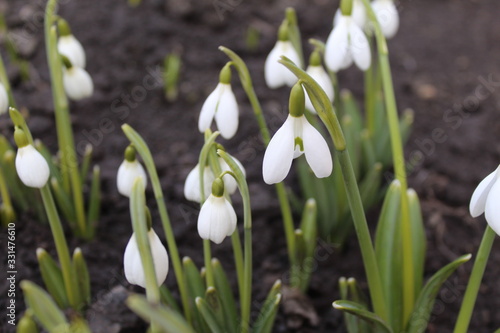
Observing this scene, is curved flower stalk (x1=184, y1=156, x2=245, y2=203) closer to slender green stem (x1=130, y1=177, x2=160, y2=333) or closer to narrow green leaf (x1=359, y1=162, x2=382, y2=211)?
slender green stem (x1=130, y1=177, x2=160, y2=333)

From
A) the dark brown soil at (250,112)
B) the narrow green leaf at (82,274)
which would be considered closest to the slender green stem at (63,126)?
the dark brown soil at (250,112)

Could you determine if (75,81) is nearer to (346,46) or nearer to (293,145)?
(346,46)

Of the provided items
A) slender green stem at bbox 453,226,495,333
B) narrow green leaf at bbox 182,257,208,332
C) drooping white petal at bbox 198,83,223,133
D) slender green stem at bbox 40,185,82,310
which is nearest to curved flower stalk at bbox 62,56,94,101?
slender green stem at bbox 40,185,82,310

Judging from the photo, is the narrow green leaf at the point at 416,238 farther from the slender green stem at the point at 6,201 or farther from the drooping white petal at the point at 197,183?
the slender green stem at the point at 6,201

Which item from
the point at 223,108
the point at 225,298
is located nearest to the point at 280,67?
the point at 223,108

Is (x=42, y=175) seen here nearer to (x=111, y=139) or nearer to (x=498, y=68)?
(x=111, y=139)
